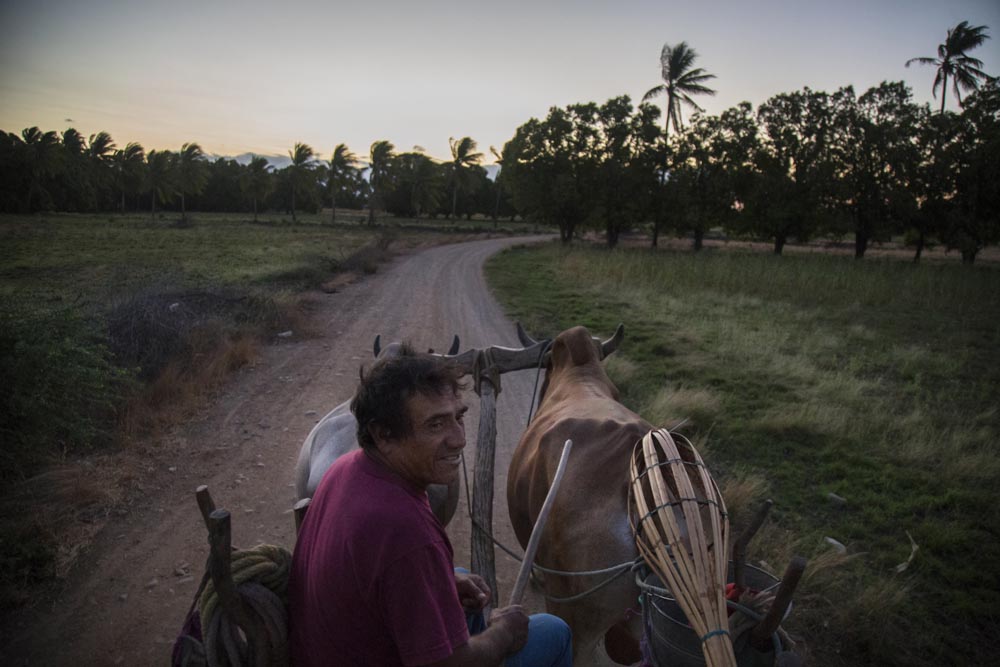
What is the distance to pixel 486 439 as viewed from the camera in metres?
3.63

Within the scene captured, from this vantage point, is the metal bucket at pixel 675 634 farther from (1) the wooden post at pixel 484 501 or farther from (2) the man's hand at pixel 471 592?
(1) the wooden post at pixel 484 501

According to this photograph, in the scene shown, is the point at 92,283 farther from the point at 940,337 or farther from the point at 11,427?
the point at 940,337

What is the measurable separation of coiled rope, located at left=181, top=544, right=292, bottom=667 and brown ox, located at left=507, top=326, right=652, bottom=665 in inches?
54.3

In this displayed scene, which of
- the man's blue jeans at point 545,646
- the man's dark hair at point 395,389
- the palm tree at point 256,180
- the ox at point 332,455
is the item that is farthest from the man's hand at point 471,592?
the palm tree at point 256,180

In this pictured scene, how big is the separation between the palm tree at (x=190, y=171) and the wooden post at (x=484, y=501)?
6608 centimetres

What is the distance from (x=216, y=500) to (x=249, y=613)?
3567 millimetres

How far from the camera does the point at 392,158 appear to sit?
57.3m

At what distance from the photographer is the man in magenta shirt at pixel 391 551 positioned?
1.46m

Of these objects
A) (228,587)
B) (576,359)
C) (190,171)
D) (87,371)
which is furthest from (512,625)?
(190,171)

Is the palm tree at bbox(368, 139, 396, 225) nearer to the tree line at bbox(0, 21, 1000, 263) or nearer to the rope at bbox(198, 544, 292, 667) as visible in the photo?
the tree line at bbox(0, 21, 1000, 263)

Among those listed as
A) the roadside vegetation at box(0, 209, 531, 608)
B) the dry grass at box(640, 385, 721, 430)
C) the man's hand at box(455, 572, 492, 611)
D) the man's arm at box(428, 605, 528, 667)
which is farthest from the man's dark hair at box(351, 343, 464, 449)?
the dry grass at box(640, 385, 721, 430)

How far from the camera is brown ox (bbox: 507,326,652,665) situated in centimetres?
250

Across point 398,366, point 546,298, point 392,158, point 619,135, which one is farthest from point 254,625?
point 392,158

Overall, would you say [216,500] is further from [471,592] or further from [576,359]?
[471,592]
